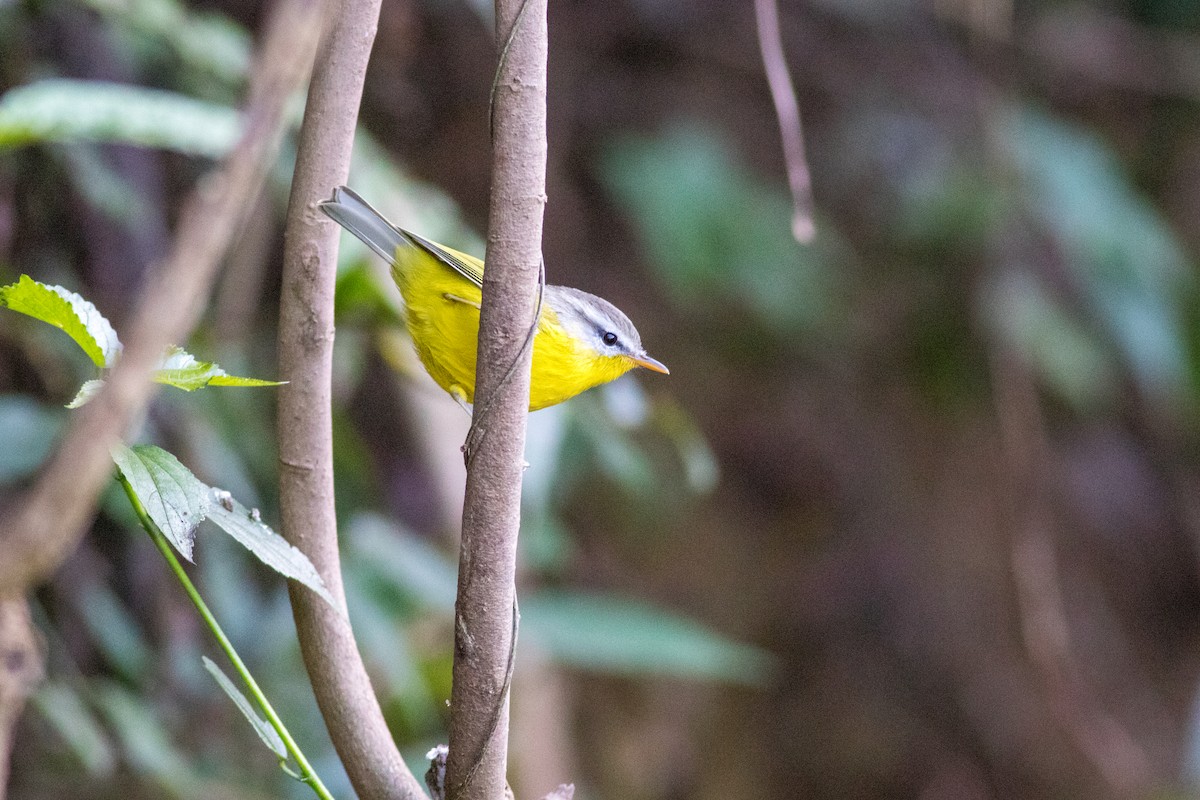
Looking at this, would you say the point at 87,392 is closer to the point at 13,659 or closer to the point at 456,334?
the point at 13,659

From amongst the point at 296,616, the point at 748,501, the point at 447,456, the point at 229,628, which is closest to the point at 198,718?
the point at 229,628

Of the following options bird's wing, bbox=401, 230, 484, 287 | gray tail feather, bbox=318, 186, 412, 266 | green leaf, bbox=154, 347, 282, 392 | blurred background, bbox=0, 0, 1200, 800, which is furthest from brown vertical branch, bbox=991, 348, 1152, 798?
green leaf, bbox=154, 347, 282, 392

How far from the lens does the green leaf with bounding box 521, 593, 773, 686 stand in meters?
3.08

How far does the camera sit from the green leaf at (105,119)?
65.8 inches

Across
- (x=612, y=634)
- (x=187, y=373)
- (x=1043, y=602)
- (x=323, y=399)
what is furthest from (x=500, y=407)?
(x=1043, y=602)

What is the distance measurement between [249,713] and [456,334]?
1.15 m

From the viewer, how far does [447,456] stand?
10.7 ft

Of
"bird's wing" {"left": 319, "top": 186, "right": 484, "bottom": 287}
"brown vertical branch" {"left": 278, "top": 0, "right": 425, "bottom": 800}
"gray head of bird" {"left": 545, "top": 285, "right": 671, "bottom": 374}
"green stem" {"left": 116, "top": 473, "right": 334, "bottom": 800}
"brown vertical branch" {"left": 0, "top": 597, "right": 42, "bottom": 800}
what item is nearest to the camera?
"brown vertical branch" {"left": 0, "top": 597, "right": 42, "bottom": 800}

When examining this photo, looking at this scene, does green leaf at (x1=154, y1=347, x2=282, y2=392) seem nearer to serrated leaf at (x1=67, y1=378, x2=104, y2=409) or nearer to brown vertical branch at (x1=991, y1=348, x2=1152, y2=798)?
serrated leaf at (x1=67, y1=378, x2=104, y2=409)

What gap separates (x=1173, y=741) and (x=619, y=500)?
3721 millimetres

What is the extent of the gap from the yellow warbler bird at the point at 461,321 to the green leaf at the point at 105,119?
342 mm

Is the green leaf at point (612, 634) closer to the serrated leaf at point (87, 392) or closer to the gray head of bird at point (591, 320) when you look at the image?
the gray head of bird at point (591, 320)

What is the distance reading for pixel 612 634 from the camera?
10.4 feet

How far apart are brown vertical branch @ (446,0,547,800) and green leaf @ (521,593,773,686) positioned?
1.72 m
